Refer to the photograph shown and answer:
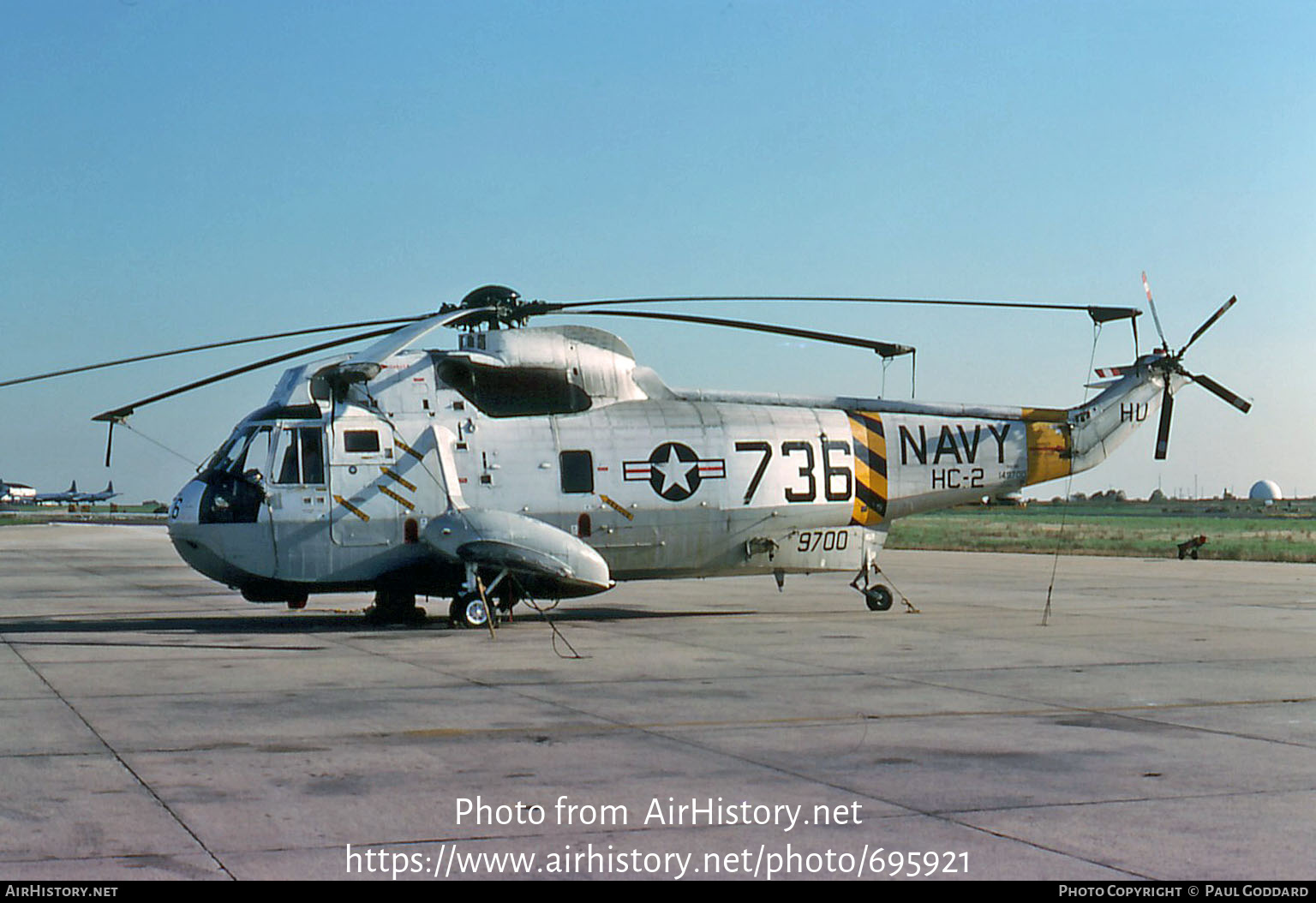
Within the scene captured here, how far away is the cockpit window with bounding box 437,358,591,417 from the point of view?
64.4 ft

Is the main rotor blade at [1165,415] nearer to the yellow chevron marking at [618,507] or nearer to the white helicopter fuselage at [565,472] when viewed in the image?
the white helicopter fuselage at [565,472]

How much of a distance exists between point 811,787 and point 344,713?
15.4 feet

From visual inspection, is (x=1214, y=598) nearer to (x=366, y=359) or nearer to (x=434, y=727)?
(x=366, y=359)

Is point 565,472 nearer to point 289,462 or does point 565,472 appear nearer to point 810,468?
point 289,462

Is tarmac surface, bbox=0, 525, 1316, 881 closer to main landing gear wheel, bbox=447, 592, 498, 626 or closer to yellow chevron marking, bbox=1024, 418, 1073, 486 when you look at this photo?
main landing gear wheel, bbox=447, 592, 498, 626

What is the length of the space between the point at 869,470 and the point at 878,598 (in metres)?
2.11

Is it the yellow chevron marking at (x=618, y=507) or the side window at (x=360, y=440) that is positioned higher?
the side window at (x=360, y=440)

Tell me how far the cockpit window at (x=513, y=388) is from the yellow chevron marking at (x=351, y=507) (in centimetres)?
228

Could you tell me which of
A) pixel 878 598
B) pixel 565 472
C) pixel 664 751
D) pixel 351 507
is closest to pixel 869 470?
pixel 878 598

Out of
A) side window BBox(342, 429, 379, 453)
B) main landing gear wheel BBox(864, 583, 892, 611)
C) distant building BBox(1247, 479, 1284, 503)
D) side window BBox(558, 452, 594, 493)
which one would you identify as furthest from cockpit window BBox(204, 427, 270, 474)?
distant building BBox(1247, 479, 1284, 503)

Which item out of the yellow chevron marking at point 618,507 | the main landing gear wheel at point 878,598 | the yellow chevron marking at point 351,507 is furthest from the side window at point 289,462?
the main landing gear wheel at point 878,598

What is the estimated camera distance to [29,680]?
13484 millimetres

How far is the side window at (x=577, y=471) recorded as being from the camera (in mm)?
19812
